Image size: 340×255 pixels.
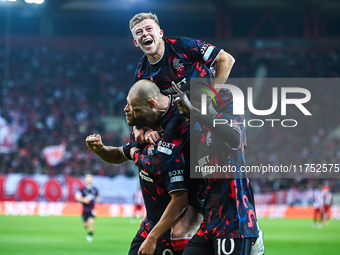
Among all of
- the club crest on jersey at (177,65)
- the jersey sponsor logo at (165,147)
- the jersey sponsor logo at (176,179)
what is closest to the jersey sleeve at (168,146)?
the jersey sponsor logo at (165,147)

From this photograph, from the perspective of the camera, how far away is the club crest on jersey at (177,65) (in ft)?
17.3

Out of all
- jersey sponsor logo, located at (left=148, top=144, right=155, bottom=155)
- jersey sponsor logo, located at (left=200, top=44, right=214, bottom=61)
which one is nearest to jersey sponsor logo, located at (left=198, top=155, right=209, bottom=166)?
jersey sponsor logo, located at (left=148, top=144, right=155, bottom=155)

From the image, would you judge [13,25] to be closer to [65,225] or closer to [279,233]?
[65,225]

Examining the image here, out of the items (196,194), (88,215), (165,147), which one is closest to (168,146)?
(165,147)

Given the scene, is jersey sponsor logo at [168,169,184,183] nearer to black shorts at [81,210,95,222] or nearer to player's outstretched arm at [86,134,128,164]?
player's outstretched arm at [86,134,128,164]

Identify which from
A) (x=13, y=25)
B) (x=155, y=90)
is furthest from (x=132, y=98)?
(x=13, y=25)

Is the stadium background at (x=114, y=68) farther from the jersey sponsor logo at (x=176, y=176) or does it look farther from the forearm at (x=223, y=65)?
the jersey sponsor logo at (x=176, y=176)

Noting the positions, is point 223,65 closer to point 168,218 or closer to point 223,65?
point 223,65

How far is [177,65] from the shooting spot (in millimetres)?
5289

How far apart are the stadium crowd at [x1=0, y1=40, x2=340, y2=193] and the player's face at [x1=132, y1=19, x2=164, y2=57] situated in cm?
2221

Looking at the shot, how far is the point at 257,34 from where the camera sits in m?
37.0

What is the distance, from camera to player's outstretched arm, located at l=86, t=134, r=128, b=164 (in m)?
5.03

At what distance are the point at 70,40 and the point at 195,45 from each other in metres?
31.4

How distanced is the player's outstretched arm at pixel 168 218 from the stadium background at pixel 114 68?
22.9m
